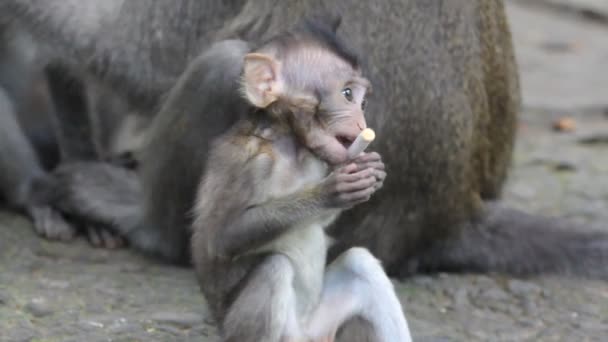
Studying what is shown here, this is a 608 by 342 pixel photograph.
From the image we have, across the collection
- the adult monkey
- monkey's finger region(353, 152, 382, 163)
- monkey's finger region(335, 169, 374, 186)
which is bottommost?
the adult monkey

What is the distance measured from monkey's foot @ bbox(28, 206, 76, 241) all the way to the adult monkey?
0.28 ft

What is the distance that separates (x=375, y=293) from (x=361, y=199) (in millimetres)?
394

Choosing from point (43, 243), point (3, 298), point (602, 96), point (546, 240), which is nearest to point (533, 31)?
point (602, 96)

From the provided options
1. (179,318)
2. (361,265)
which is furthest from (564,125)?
(361,265)

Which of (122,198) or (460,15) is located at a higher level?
(460,15)

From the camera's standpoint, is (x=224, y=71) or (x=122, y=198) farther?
(x=122, y=198)

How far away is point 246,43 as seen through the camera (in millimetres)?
3973

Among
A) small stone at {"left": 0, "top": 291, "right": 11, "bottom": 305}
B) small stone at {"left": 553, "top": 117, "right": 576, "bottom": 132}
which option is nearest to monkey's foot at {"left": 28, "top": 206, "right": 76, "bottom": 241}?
small stone at {"left": 0, "top": 291, "right": 11, "bottom": 305}

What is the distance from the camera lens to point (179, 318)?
390 centimetres

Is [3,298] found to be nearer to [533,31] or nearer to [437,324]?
[437,324]

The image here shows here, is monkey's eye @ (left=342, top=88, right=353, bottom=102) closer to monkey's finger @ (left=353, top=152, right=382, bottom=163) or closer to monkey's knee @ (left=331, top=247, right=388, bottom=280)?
monkey's finger @ (left=353, top=152, right=382, bottom=163)

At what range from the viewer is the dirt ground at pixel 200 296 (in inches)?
151

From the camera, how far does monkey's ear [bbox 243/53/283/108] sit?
306 centimetres

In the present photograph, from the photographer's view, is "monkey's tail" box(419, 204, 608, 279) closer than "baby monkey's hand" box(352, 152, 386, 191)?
No
